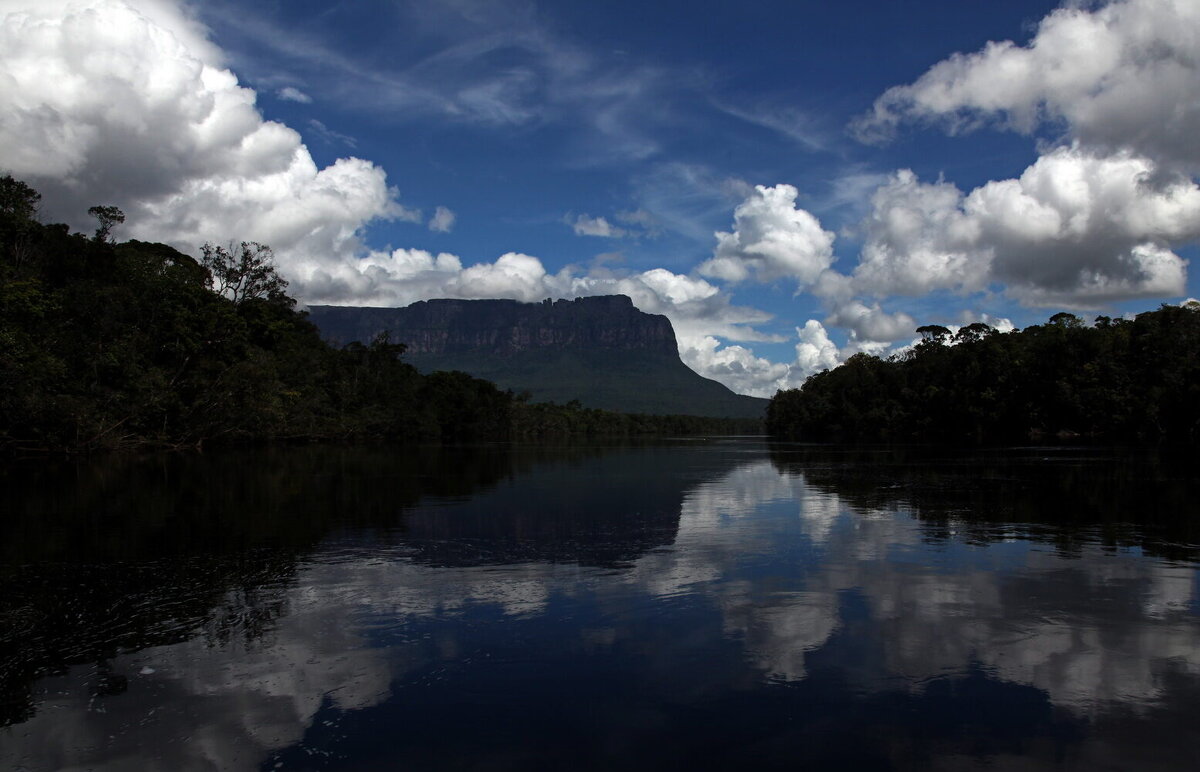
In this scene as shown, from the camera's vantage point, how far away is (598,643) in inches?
408

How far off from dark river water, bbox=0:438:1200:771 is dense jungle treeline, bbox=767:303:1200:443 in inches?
3257

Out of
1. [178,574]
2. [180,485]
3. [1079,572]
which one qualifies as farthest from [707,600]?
[180,485]

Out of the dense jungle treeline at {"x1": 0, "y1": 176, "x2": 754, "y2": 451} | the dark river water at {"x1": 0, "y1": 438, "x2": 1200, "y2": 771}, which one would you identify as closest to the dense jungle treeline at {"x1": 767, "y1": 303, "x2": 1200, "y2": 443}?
the dark river water at {"x1": 0, "y1": 438, "x2": 1200, "y2": 771}

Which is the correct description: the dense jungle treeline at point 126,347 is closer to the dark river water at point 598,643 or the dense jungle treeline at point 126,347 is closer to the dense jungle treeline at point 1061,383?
the dark river water at point 598,643

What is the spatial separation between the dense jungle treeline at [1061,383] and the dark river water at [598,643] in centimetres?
8272

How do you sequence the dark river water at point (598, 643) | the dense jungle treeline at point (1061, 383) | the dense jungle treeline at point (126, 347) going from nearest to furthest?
1. the dark river water at point (598, 643)
2. the dense jungle treeline at point (126, 347)
3. the dense jungle treeline at point (1061, 383)

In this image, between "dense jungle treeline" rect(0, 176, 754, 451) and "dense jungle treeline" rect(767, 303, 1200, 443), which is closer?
"dense jungle treeline" rect(0, 176, 754, 451)

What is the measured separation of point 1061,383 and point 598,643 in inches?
4275

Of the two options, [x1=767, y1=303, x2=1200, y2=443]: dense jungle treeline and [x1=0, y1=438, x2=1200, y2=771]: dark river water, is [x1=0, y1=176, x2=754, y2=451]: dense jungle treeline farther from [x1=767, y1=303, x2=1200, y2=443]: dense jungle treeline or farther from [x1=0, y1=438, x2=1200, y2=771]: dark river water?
[x1=767, y1=303, x2=1200, y2=443]: dense jungle treeline

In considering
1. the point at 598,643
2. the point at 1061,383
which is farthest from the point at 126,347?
the point at 1061,383

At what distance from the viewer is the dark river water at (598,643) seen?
286 inches

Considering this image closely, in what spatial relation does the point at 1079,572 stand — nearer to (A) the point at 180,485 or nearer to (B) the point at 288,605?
(B) the point at 288,605

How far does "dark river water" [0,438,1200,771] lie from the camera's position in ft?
23.8

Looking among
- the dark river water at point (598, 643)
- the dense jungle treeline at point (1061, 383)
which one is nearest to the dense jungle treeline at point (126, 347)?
the dark river water at point (598, 643)
